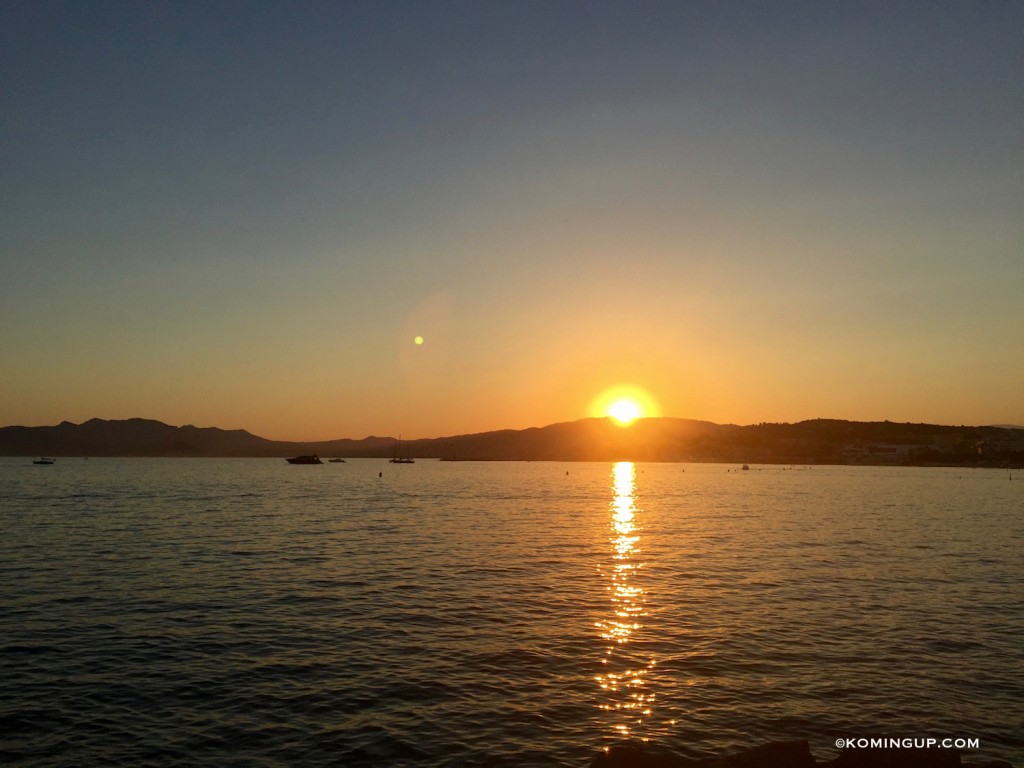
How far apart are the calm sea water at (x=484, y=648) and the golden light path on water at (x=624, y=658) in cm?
11

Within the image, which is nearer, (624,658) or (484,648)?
(624,658)

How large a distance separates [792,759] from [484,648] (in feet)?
45.9

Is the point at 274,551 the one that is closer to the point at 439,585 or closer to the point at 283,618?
the point at 439,585

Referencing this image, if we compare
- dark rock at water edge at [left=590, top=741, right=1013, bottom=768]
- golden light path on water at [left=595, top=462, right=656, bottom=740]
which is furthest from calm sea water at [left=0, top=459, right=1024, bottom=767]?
dark rock at water edge at [left=590, top=741, right=1013, bottom=768]

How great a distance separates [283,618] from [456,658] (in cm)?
992

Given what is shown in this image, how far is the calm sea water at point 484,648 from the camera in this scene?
17703 millimetres

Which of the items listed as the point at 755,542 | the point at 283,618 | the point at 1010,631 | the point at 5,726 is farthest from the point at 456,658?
the point at 755,542

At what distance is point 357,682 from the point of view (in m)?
21.6

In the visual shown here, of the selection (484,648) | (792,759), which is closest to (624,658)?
(484,648)

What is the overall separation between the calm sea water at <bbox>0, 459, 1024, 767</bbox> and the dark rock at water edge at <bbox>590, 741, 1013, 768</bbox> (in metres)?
2.81

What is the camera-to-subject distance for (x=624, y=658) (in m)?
24.8

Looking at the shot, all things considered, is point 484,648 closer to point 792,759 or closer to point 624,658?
point 624,658

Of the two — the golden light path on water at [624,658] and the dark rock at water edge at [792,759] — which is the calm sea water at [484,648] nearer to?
the golden light path on water at [624,658]

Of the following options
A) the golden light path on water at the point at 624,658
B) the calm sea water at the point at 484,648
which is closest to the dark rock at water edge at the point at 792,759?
the calm sea water at the point at 484,648
